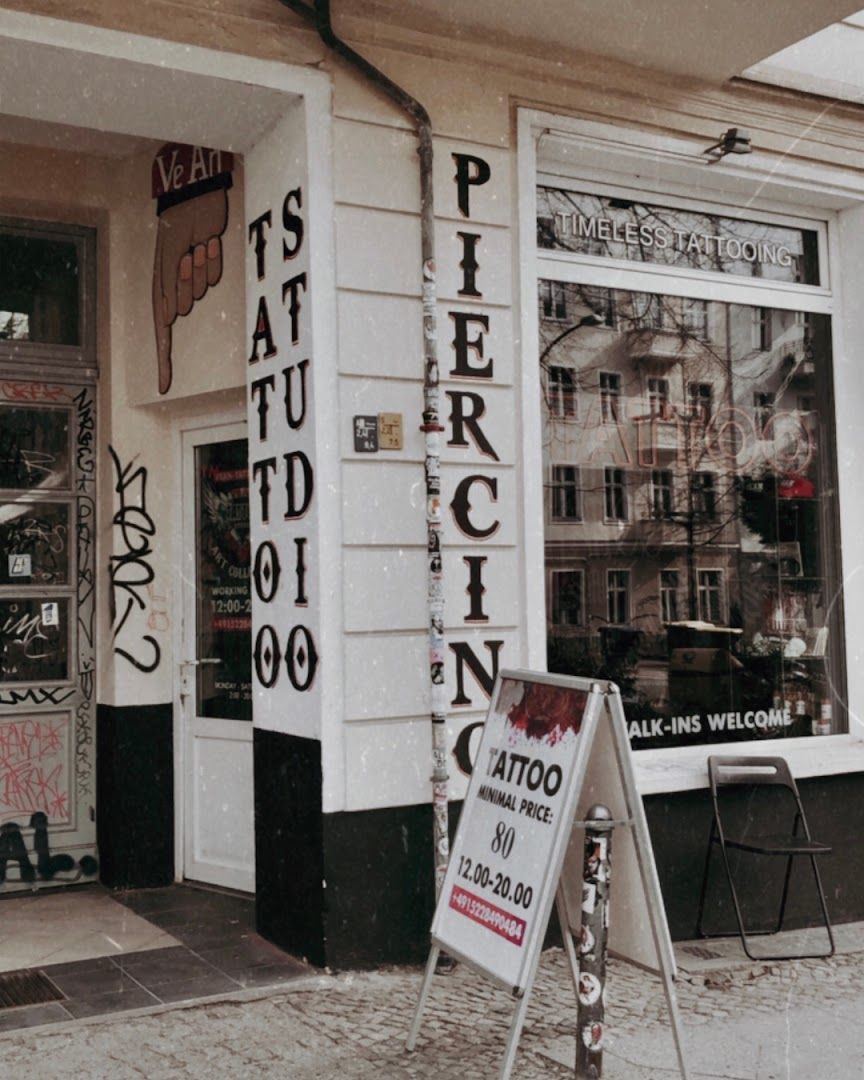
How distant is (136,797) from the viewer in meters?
6.63

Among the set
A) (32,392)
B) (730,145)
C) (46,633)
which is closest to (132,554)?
(46,633)

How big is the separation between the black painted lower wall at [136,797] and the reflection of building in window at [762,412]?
3519mm

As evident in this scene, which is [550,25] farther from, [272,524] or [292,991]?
[292,991]

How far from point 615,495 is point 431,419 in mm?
1331

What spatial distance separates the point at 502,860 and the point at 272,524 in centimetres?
213

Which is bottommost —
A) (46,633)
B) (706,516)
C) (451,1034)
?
(451,1034)

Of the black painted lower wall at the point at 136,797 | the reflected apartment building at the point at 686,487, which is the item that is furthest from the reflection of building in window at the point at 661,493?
the black painted lower wall at the point at 136,797

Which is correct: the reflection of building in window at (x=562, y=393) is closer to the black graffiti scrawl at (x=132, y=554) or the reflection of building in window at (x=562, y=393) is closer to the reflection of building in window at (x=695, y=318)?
the reflection of building in window at (x=695, y=318)

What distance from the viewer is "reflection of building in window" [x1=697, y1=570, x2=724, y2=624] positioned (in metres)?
6.48

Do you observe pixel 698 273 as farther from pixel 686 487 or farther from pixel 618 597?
pixel 618 597

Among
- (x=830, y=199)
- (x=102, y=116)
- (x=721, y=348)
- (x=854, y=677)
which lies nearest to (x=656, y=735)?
(x=854, y=677)

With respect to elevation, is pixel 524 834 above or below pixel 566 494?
below

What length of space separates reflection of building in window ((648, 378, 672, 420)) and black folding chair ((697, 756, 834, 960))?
177 cm

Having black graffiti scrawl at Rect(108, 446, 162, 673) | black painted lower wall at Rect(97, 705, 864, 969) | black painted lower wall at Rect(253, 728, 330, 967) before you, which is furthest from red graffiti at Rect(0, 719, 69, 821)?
black painted lower wall at Rect(253, 728, 330, 967)
